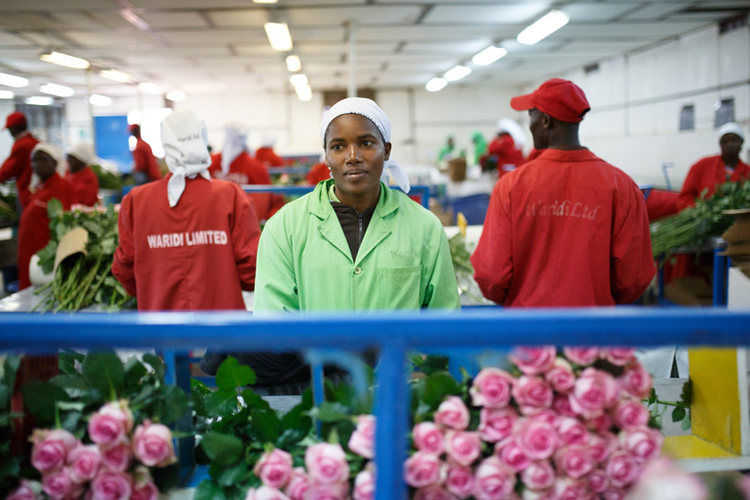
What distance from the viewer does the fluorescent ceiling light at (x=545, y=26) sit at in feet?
28.7

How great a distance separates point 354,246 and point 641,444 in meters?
1.00

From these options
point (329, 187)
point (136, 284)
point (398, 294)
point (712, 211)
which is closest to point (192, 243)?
point (136, 284)

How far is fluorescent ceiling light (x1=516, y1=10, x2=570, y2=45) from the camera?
8.76m

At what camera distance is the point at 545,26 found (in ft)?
30.9

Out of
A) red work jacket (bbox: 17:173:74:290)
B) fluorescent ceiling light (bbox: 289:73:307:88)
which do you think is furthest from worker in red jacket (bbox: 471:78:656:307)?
fluorescent ceiling light (bbox: 289:73:307:88)

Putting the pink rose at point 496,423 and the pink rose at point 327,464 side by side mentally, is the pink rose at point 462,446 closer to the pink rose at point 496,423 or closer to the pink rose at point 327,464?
the pink rose at point 496,423

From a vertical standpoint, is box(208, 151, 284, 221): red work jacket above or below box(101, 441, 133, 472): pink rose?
above

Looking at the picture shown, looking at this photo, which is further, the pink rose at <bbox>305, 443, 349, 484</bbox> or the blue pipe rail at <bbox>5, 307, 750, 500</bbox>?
the pink rose at <bbox>305, 443, 349, 484</bbox>

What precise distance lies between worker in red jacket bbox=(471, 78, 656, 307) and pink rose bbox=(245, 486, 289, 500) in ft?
5.09

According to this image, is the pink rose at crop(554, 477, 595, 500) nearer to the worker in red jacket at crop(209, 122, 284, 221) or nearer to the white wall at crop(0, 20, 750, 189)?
the worker in red jacket at crop(209, 122, 284, 221)

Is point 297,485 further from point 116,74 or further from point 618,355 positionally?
point 116,74

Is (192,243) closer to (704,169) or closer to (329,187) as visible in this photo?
(329,187)

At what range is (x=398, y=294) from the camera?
1.76 meters

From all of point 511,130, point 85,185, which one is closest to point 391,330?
point 85,185
